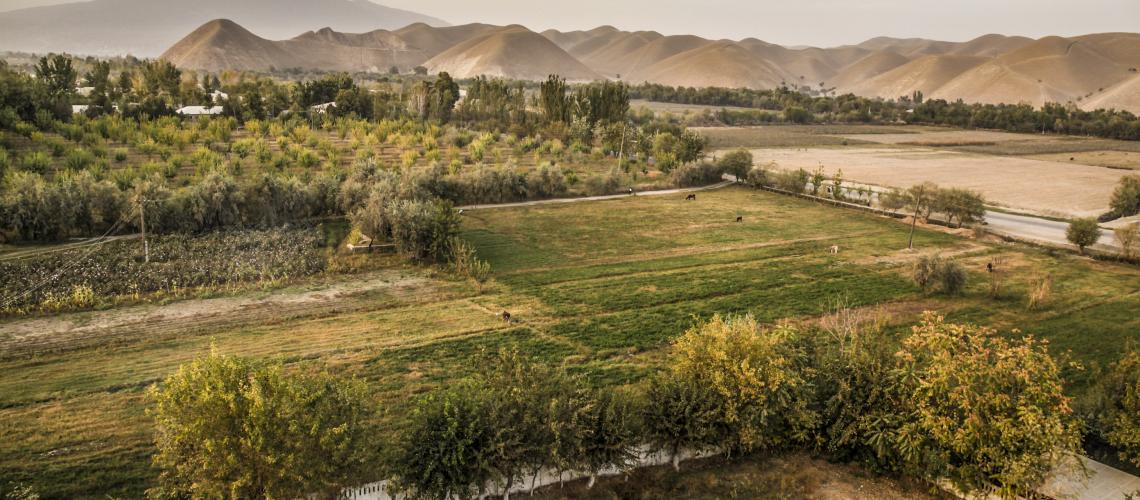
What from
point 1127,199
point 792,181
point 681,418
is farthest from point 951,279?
point 1127,199

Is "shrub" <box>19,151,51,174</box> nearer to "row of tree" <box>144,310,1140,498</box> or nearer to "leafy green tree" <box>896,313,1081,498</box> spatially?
"row of tree" <box>144,310,1140,498</box>

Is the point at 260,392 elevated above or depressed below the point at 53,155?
below

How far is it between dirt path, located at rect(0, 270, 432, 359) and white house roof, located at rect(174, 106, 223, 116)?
181 feet

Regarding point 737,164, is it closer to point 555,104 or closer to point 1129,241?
point 555,104

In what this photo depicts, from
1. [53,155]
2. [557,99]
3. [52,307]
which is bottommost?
[52,307]

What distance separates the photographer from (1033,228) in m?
48.6

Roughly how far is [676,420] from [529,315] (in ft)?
39.9

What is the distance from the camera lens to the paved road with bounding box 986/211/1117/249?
146 feet

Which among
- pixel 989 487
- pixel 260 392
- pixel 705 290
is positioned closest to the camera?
pixel 260 392

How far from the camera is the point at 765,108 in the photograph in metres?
160

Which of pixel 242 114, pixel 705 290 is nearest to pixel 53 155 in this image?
pixel 242 114

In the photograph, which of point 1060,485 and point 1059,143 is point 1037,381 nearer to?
point 1060,485

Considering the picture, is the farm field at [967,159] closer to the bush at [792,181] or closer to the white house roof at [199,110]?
the bush at [792,181]

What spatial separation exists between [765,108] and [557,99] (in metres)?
88.7
